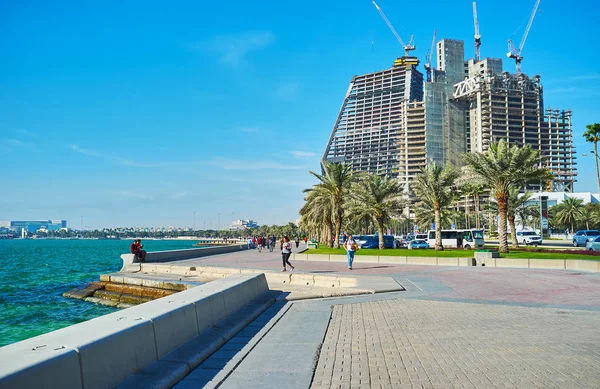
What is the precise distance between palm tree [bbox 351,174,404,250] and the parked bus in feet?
30.8

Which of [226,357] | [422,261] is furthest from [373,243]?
[226,357]

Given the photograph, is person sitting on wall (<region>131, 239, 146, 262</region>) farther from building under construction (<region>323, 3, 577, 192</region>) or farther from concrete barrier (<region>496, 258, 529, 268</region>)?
building under construction (<region>323, 3, 577, 192</region>)

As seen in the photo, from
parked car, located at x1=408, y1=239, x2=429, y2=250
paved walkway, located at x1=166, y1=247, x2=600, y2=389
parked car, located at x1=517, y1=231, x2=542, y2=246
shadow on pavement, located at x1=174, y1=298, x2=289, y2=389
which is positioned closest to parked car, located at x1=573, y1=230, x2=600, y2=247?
parked car, located at x1=517, y1=231, x2=542, y2=246

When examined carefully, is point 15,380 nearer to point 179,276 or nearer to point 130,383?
point 130,383

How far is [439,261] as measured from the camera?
28.9 metres

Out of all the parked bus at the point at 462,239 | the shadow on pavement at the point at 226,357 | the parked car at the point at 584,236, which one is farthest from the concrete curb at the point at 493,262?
the parked car at the point at 584,236

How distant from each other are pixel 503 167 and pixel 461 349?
29.6 metres

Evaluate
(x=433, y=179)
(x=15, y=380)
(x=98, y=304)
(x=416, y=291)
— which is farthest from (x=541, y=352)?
(x=433, y=179)

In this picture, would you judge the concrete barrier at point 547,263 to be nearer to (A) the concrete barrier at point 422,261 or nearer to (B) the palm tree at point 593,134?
(A) the concrete barrier at point 422,261

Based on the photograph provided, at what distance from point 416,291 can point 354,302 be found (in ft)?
10.2

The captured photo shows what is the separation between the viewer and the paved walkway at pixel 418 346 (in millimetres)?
5895

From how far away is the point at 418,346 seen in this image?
7703 millimetres

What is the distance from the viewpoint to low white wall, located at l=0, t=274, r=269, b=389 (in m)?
4.06

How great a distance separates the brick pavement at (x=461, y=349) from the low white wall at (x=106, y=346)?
2023 mm
